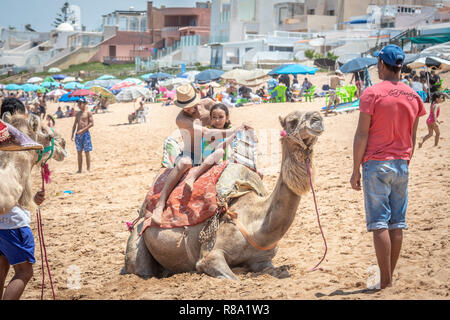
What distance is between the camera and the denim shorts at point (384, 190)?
423cm

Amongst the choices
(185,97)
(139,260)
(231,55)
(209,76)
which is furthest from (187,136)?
(231,55)

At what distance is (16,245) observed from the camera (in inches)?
171

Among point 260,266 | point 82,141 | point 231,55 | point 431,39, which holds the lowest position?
point 82,141

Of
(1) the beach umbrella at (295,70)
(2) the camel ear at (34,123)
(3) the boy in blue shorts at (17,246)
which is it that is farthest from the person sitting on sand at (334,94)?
(3) the boy in blue shorts at (17,246)

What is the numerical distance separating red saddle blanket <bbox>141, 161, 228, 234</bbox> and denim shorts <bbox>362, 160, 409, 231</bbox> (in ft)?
5.82

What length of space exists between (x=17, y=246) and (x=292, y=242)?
3.57 metres

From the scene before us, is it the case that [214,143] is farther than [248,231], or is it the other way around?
[214,143]

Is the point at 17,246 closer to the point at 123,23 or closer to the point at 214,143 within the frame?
the point at 214,143

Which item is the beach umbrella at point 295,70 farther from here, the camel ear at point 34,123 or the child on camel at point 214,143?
the camel ear at point 34,123

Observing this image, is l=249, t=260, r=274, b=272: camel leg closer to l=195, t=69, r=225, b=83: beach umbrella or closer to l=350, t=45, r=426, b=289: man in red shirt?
l=350, t=45, r=426, b=289: man in red shirt

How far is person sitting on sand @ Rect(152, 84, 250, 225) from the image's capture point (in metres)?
5.73

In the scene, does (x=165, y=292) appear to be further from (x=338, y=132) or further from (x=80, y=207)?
(x=338, y=132)

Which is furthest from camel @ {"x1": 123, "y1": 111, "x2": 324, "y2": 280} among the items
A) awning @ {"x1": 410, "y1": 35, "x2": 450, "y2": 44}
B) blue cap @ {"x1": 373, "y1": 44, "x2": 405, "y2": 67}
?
awning @ {"x1": 410, "y1": 35, "x2": 450, "y2": 44}
